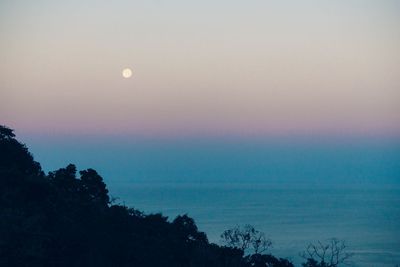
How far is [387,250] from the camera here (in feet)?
190

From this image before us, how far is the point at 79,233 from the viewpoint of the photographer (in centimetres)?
1916

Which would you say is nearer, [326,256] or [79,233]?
[79,233]

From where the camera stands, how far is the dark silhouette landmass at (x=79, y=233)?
53.7 ft

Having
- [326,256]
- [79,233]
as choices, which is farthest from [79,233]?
[326,256]

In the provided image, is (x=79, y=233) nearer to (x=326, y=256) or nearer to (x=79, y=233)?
(x=79, y=233)

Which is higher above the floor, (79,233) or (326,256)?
(326,256)

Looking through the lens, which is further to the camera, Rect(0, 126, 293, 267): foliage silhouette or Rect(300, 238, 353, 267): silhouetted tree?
Rect(300, 238, 353, 267): silhouetted tree

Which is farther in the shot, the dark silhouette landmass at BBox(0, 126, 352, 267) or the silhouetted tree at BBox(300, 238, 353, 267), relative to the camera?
the silhouetted tree at BBox(300, 238, 353, 267)

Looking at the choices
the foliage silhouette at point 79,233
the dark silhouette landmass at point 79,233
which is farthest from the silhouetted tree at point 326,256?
the foliage silhouette at point 79,233

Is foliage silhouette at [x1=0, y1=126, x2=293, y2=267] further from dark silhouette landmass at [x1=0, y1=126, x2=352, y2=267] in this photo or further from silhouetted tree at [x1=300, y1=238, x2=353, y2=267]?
silhouetted tree at [x1=300, y1=238, x2=353, y2=267]

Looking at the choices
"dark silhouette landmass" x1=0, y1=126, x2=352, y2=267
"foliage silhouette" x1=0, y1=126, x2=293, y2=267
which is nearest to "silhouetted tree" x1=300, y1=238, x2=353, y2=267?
"dark silhouette landmass" x1=0, y1=126, x2=352, y2=267

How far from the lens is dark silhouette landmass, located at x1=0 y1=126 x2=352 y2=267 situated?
53.7 ft

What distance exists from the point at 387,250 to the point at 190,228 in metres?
38.8

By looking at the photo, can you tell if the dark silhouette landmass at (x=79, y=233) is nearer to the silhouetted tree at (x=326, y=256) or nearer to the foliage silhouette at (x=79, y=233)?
the foliage silhouette at (x=79, y=233)
